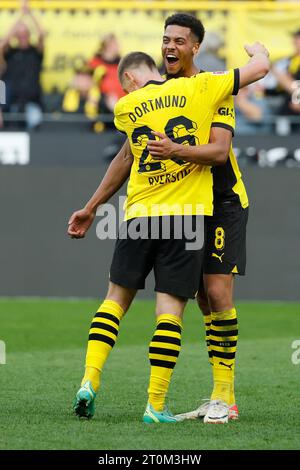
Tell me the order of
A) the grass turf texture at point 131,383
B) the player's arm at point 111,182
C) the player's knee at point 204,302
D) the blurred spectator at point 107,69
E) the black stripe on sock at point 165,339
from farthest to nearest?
the blurred spectator at point 107,69 < the player's knee at point 204,302 < the player's arm at point 111,182 < the black stripe on sock at point 165,339 < the grass turf texture at point 131,383

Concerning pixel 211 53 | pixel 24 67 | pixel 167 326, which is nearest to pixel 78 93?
pixel 24 67

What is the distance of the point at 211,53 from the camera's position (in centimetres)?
1428

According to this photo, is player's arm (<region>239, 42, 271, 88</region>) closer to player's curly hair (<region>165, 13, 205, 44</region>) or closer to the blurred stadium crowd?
player's curly hair (<region>165, 13, 205, 44</region>)

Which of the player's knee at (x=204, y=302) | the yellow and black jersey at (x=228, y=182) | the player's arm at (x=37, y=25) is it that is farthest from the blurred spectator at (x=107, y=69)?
the yellow and black jersey at (x=228, y=182)

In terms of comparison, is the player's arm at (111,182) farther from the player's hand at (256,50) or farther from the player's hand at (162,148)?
the player's hand at (256,50)

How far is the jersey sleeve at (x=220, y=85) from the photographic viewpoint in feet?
19.4

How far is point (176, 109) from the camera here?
5.88 metres

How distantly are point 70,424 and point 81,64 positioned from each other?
30.5ft

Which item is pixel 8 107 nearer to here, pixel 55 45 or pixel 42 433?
pixel 55 45

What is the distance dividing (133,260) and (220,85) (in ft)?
3.41

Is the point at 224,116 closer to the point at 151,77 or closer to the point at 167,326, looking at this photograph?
the point at 151,77

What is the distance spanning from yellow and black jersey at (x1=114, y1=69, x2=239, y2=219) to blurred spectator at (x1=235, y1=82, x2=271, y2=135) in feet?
28.2

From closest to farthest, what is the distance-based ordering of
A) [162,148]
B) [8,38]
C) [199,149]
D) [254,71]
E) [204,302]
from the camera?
[162,148], [199,149], [254,71], [204,302], [8,38]

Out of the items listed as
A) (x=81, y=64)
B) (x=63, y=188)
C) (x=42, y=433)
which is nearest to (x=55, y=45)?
(x=81, y=64)
